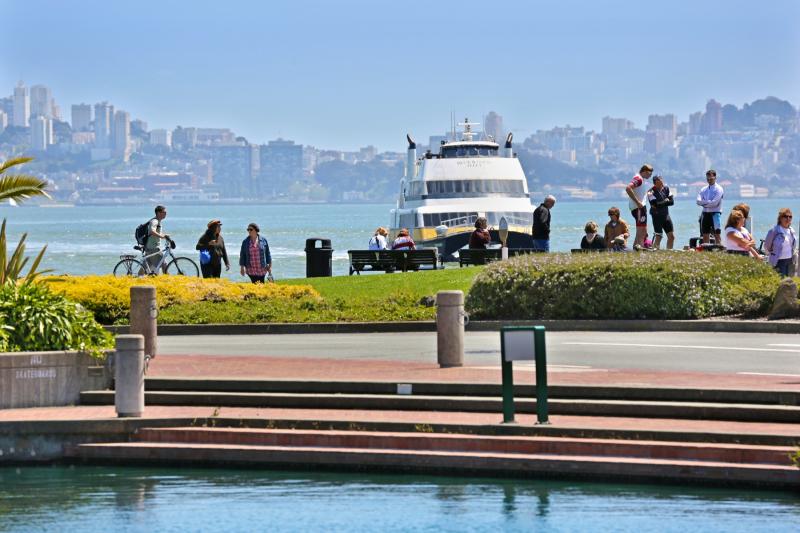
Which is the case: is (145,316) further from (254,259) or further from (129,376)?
(254,259)

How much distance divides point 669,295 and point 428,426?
9.27m

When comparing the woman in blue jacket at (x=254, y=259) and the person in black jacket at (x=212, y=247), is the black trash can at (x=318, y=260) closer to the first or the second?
the woman in blue jacket at (x=254, y=259)

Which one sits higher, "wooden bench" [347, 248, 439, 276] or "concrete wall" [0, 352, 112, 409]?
"wooden bench" [347, 248, 439, 276]

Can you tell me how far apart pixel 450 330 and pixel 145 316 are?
422cm

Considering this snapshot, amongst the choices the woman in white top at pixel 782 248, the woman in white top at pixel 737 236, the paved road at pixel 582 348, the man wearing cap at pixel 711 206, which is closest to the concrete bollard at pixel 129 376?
the paved road at pixel 582 348

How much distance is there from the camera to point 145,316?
1856cm

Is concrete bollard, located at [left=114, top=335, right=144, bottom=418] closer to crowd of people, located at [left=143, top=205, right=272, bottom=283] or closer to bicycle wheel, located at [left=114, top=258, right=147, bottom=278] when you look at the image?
crowd of people, located at [left=143, top=205, right=272, bottom=283]

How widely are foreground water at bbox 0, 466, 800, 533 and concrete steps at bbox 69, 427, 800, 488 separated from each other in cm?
13

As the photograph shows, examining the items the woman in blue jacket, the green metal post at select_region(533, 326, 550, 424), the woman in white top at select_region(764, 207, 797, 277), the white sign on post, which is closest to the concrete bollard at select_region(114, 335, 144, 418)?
the white sign on post

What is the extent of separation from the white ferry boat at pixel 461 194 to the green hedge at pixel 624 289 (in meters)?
39.8

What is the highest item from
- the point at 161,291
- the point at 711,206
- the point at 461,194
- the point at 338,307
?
the point at 461,194

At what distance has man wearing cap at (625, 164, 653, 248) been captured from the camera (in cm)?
2747

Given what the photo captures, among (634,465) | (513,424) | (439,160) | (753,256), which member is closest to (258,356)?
(513,424)

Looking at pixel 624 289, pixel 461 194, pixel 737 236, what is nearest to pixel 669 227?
pixel 737 236
